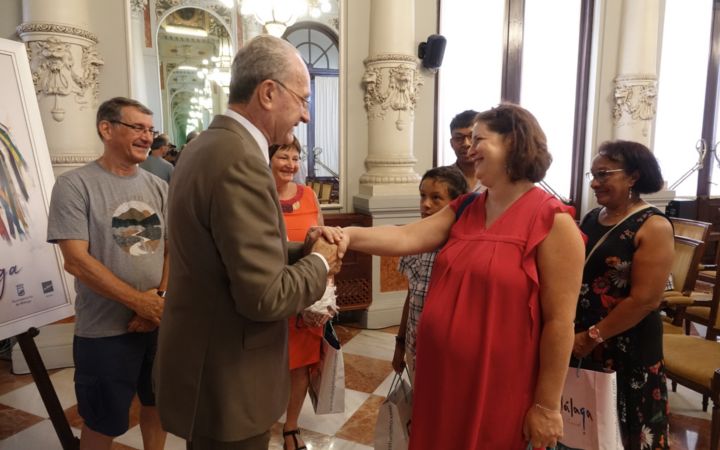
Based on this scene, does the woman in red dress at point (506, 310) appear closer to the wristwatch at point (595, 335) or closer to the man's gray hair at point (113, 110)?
the wristwatch at point (595, 335)

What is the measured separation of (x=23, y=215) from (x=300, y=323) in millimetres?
1217

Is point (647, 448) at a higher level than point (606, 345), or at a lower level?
lower

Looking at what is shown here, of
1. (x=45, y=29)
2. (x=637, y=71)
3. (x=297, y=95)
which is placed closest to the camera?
(x=297, y=95)

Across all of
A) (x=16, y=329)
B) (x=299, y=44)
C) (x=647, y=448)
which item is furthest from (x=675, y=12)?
(x=16, y=329)

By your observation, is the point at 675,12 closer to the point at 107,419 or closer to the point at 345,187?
the point at 345,187


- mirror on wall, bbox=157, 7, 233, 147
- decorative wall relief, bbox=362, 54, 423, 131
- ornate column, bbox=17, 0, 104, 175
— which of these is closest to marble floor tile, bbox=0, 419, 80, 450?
ornate column, bbox=17, 0, 104, 175

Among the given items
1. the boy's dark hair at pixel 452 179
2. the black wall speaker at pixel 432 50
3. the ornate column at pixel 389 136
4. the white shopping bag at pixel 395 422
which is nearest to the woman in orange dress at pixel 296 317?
the white shopping bag at pixel 395 422

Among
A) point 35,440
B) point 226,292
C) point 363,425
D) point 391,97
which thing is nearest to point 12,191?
point 35,440

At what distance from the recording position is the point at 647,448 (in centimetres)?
162

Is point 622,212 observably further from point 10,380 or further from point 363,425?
point 10,380

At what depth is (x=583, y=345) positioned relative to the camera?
1.64m

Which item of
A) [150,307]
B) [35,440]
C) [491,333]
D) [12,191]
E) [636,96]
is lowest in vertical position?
[35,440]

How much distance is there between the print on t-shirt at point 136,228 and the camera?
1767 mm

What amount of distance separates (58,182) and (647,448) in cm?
221
